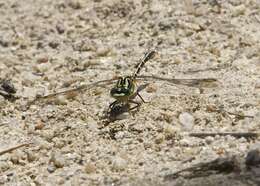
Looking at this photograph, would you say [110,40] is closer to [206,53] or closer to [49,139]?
[206,53]

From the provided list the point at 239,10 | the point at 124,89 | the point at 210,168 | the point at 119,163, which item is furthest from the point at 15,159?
the point at 239,10

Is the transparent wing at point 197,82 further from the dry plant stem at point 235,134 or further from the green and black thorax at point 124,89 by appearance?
the dry plant stem at point 235,134

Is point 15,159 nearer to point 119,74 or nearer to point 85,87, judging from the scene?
point 85,87

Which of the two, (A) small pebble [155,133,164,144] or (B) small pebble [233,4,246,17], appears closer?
(A) small pebble [155,133,164,144]

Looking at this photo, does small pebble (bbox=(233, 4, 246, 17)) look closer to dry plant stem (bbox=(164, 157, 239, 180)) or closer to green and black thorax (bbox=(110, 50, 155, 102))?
green and black thorax (bbox=(110, 50, 155, 102))

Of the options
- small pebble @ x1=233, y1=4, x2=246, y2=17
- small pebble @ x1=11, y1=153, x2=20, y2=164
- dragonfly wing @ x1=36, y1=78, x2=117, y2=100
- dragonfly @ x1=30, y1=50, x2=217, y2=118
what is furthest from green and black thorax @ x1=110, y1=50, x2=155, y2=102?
small pebble @ x1=233, y1=4, x2=246, y2=17

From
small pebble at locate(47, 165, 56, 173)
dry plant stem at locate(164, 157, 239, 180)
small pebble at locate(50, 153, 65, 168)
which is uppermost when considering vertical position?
dry plant stem at locate(164, 157, 239, 180)
